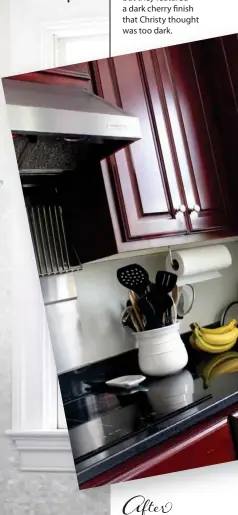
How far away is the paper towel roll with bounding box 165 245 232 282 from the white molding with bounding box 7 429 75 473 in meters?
0.42

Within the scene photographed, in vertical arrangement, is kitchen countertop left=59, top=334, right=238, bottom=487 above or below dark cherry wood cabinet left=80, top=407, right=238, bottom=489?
above

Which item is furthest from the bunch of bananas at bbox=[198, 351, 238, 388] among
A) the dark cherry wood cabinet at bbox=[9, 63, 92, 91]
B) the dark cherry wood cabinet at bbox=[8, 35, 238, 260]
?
the dark cherry wood cabinet at bbox=[9, 63, 92, 91]

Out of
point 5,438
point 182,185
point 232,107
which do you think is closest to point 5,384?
point 5,438

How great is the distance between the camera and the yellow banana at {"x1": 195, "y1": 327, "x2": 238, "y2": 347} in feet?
3.57

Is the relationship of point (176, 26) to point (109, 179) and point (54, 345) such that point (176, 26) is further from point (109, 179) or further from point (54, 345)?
point (54, 345)

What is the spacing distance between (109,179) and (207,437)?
20.7 inches

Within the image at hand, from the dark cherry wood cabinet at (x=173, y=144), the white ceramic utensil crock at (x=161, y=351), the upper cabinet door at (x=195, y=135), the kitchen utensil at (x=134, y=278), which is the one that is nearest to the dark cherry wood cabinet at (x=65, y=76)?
the dark cherry wood cabinet at (x=173, y=144)

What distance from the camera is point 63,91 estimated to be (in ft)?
3.64

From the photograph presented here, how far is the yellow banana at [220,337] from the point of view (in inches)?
42.8

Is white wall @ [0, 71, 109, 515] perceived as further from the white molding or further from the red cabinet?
the red cabinet

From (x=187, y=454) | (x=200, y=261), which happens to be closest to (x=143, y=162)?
(x=200, y=261)

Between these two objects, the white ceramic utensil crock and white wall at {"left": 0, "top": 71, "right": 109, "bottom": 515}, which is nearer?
the white ceramic utensil crock

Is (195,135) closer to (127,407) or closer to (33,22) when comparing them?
(33,22)

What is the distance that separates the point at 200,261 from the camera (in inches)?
43.0
